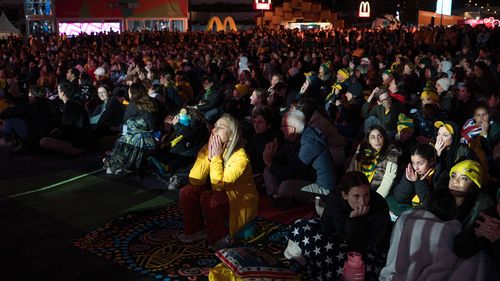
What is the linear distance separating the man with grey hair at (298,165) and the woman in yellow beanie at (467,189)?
65.4 inches

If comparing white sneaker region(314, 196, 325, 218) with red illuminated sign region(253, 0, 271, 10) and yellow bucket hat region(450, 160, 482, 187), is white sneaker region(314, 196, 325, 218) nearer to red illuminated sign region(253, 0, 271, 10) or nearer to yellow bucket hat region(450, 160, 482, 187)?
yellow bucket hat region(450, 160, 482, 187)

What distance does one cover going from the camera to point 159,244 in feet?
15.3

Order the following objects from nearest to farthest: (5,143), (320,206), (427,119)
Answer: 1. (320,206)
2. (427,119)
3. (5,143)

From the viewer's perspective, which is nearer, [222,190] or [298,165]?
[222,190]

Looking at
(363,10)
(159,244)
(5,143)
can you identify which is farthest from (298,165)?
(363,10)

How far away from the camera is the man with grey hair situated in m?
5.33

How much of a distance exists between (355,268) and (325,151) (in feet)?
6.12

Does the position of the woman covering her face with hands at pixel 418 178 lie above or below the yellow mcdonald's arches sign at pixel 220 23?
below

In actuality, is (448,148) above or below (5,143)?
above

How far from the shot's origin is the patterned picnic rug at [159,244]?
13.8 ft

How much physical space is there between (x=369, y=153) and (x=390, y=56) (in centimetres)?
1072

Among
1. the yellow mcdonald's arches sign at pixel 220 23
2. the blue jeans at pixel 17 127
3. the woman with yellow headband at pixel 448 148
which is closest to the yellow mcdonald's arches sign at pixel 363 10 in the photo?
the yellow mcdonald's arches sign at pixel 220 23

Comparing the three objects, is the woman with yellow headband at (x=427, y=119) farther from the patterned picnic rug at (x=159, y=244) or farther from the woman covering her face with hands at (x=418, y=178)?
the patterned picnic rug at (x=159, y=244)

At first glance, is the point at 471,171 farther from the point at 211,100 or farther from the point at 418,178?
the point at 211,100
